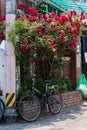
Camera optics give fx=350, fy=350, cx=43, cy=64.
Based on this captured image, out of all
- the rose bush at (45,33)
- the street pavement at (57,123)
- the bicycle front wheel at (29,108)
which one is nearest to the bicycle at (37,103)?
the bicycle front wheel at (29,108)

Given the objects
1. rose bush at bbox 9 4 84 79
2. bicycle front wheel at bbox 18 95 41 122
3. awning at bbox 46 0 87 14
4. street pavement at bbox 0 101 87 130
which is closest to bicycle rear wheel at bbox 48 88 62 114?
street pavement at bbox 0 101 87 130

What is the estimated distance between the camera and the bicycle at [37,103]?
33.8 ft

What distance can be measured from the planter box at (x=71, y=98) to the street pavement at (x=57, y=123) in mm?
567

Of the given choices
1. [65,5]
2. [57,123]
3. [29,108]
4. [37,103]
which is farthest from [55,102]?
[65,5]

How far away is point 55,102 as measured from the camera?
11211 mm

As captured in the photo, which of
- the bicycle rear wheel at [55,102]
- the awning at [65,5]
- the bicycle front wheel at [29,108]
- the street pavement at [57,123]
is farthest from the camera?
the awning at [65,5]

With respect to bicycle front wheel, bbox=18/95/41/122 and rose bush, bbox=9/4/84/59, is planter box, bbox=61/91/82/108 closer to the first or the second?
rose bush, bbox=9/4/84/59

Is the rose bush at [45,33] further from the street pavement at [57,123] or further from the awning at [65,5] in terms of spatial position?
the awning at [65,5]

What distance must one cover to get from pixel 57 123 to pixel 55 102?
1.25 m

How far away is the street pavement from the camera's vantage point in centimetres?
948

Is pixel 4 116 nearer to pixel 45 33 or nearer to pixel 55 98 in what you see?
pixel 55 98

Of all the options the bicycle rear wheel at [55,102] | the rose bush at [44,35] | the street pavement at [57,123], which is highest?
the rose bush at [44,35]

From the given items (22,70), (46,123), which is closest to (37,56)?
(22,70)

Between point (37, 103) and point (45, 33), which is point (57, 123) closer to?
point (37, 103)
